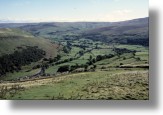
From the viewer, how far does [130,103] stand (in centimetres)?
366

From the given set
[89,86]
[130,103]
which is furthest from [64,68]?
[130,103]

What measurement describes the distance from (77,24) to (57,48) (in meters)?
0.25

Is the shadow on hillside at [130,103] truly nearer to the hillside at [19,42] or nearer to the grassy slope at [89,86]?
the grassy slope at [89,86]

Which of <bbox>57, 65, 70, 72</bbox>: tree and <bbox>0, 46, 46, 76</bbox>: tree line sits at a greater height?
<bbox>0, 46, 46, 76</bbox>: tree line

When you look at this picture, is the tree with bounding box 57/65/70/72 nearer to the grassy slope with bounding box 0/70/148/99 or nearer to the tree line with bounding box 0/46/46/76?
the grassy slope with bounding box 0/70/148/99

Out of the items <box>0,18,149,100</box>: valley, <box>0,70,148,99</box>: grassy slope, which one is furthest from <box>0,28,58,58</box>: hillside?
<box>0,70,148,99</box>: grassy slope

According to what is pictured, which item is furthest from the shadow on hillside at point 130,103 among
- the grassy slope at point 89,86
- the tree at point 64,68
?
the tree at point 64,68

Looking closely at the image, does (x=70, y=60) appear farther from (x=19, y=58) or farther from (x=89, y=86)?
(x=19, y=58)

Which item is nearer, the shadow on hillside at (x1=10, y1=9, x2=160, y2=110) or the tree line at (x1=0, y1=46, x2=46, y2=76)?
the shadow on hillside at (x1=10, y1=9, x2=160, y2=110)

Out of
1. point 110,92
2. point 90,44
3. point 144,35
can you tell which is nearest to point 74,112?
point 110,92

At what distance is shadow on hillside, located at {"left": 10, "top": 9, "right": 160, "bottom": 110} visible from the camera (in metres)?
3.61

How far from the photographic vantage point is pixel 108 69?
372cm

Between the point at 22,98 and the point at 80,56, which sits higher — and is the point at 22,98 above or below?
below

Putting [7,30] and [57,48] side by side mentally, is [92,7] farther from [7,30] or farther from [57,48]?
[7,30]
